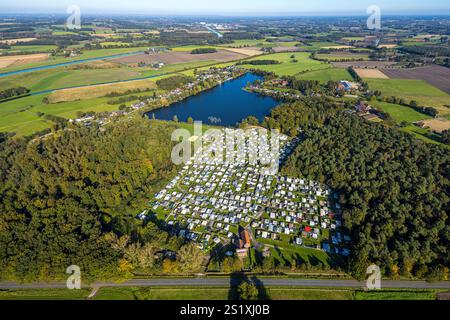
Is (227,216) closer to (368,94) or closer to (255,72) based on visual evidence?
(368,94)

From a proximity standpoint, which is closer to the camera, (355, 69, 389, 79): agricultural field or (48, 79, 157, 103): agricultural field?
(48, 79, 157, 103): agricultural field

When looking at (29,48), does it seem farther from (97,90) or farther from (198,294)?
(198,294)

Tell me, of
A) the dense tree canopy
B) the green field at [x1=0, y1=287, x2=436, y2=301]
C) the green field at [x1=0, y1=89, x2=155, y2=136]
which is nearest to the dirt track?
the green field at [x1=0, y1=89, x2=155, y2=136]

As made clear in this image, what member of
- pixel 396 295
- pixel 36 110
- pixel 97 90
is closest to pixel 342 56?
pixel 97 90

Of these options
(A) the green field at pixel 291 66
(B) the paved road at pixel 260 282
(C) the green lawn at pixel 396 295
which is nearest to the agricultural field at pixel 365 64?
(A) the green field at pixel 291 66

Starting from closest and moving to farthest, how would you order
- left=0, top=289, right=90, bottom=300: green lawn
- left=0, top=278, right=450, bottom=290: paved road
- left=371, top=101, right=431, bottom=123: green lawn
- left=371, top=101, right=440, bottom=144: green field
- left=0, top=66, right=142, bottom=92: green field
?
1. left=0, top=289, right=90, bottom=300: green lawn
2. left=0, top=278, right=450, bottom=290: paved road
3. left=371, top=101, right=440, bottom=144: green field
4. left=371, top=101, right=431, bottom=123: green lawn
5. left=0, top=66, right=142, bottom=92: green field

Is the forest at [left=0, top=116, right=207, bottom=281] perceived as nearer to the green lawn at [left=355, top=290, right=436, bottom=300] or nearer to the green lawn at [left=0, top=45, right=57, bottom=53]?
the green lawn at [left=355, top=290, right=436, bottom=300]
